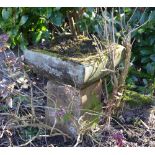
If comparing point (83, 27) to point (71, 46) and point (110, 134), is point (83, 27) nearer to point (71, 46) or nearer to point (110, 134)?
point (71, 46)

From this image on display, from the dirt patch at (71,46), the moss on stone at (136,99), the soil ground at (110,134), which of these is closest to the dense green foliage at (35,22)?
the dirt patch at (71,46)

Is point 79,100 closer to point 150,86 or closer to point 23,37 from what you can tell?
point 150,86

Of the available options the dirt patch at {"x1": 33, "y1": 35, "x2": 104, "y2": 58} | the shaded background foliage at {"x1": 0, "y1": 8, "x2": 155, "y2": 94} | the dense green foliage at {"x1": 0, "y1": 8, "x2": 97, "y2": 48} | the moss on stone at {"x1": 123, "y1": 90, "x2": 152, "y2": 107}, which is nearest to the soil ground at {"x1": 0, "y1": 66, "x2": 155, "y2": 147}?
the moss on stone at {"x1": 123, "y1": 90, "x2": 152, "y2": 107}

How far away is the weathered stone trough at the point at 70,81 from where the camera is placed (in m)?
2.18

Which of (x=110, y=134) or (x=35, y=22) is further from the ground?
(x=35, y=22)

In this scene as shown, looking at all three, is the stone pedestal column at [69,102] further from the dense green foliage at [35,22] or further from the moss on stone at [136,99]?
the dense green foliage at [35,22]

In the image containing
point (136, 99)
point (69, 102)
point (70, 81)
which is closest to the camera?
point (70, 81)

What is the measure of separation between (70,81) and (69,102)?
20 cm

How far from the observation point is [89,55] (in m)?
2.33

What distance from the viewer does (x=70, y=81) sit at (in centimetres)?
222

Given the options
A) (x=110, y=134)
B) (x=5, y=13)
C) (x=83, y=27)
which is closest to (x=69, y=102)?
(x=110, y=134)

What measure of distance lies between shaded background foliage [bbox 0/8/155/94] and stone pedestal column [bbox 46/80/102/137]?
61 cm

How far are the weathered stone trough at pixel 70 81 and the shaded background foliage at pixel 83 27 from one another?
663 millimetres
